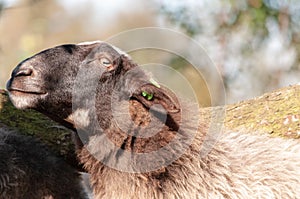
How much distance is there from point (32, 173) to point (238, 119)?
2446mm

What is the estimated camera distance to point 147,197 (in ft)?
16.3

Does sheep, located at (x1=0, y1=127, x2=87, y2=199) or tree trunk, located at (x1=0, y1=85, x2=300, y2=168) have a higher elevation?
tree trunk, located at (x1=0, y1=85, x2=300, y2=168)

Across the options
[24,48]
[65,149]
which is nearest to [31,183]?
[65,149]

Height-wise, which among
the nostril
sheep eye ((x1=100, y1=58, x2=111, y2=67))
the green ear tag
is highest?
the green ear tag

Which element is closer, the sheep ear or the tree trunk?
the sheep ear

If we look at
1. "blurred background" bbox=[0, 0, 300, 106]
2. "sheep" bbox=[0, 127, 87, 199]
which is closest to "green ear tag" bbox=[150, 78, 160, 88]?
"sheep" bbox=[0, 127, 87, 199]

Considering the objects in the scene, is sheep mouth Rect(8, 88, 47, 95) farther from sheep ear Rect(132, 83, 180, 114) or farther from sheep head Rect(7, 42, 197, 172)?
sheep ear Rect(132, 83, 180, 114)

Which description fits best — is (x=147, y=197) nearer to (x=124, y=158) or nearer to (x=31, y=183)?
(x=124, y=158)

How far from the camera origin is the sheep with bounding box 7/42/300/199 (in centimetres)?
491

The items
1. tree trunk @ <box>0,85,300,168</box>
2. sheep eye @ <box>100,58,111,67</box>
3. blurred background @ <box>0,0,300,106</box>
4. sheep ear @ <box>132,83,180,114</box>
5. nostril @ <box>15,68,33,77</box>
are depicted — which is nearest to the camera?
nostril @ <box>15,68,33,77</box>

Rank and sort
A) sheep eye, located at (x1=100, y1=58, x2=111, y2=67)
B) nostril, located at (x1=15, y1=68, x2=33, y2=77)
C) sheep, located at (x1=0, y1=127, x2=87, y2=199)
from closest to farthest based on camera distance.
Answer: nostril, located at (x1=15, y1=68, x2=33, y2=77) → sheep eye, located at (x1=100, y1=58, x2=111, y2=67) → sheep, located at (x1=0, y1=127, x2=87, y2=199)

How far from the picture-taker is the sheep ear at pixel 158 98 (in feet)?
15.9

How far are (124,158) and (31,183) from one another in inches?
46.3

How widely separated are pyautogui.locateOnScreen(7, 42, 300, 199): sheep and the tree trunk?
3.12 ft
